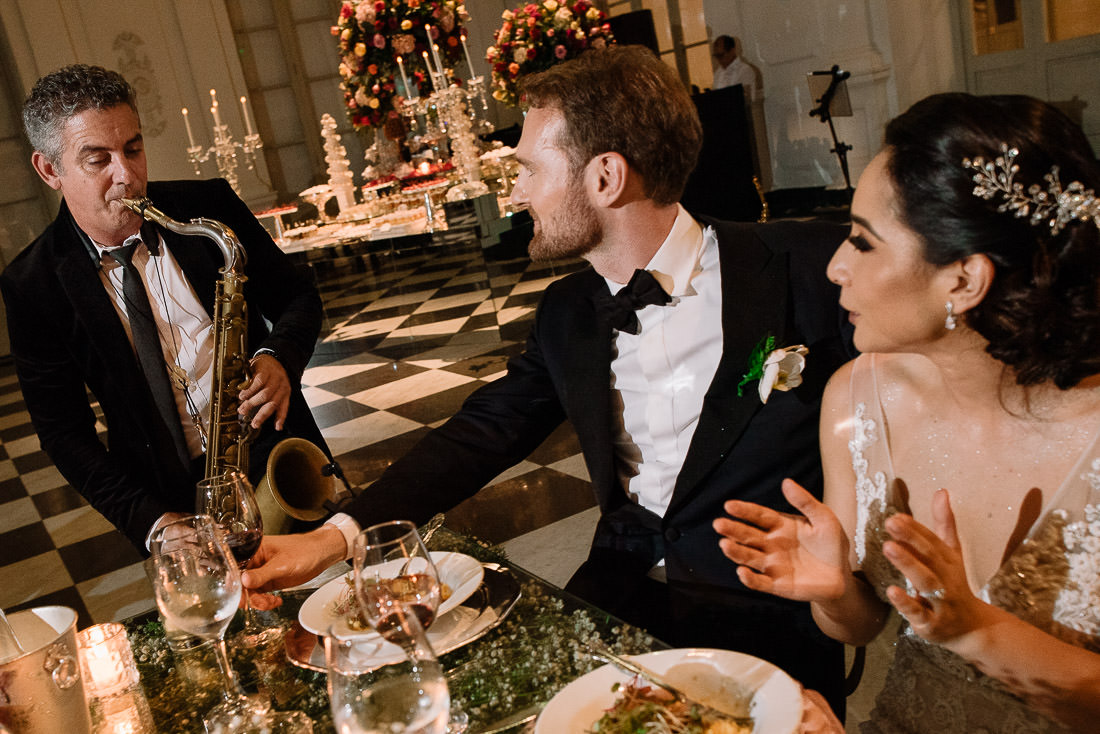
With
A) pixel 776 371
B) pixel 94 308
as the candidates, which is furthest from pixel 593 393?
pixel 94 308

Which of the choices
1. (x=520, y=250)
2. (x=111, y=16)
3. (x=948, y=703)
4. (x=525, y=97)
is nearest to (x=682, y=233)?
(x=525, y=97)

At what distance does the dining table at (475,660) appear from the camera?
135 centimetres

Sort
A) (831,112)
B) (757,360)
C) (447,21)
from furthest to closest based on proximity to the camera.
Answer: (831,112)
(447,21)
(757,360)

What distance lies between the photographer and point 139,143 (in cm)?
259

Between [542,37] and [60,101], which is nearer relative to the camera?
[60,101]

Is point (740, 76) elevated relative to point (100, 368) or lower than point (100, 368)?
elevated

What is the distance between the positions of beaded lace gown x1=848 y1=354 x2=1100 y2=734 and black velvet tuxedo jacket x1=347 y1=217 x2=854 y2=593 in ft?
1.12

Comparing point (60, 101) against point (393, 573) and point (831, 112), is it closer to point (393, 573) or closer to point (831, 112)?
point (393, 573)

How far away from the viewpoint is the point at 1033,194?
1339 mm

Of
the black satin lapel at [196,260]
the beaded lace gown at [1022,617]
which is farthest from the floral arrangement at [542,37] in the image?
the beaded lace gown at [1022,617]

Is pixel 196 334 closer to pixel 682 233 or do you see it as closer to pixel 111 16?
pixel 682 233

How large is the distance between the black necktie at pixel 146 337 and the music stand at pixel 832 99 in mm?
7306

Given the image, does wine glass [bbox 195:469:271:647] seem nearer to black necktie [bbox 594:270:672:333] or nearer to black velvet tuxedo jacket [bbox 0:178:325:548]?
black necktie [bbox 594:270:672:333]

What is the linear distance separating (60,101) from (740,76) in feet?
30.0
